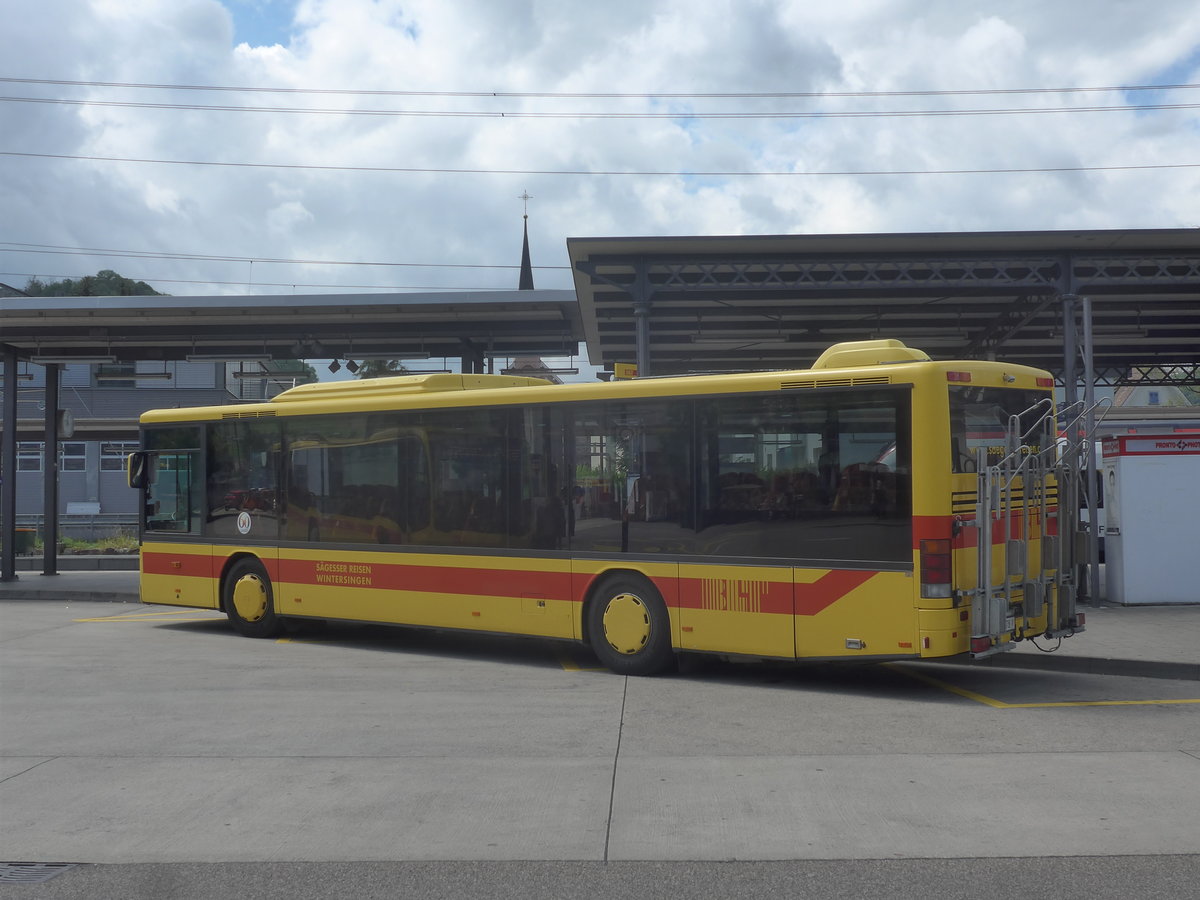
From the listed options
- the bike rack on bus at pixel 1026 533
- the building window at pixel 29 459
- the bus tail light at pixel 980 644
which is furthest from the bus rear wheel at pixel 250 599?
the building window at pixel 29 459

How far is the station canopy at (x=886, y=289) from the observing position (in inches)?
641

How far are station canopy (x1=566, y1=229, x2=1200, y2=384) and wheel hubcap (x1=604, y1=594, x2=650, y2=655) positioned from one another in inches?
231

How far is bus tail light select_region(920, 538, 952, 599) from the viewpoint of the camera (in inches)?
363

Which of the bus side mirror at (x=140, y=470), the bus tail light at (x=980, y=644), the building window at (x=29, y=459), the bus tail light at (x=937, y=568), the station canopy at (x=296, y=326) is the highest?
the station canopy at (x=296, y=326)

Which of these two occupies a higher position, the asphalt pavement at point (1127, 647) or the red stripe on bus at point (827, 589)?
the red stripe on bus at point (827, 589)

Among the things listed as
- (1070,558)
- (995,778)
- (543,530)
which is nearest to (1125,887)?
(995,778)

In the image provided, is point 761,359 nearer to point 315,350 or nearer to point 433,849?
point 315,350

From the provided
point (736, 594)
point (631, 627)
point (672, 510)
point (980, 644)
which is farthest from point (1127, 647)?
point (631, 627)

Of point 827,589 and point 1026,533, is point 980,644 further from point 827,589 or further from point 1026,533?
point 827,589

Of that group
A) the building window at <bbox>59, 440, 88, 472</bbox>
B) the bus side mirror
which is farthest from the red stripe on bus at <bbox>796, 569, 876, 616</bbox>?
the building window at <bbox>59, 440, 88, 472</bbox>

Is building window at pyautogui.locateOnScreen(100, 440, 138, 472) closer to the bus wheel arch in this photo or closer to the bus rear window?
the bus wheel arch

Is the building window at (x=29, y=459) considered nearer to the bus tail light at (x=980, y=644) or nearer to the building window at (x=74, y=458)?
the building window at (x=74, y=458)

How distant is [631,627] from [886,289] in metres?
8.62

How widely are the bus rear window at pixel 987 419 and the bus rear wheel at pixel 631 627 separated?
119 inches
